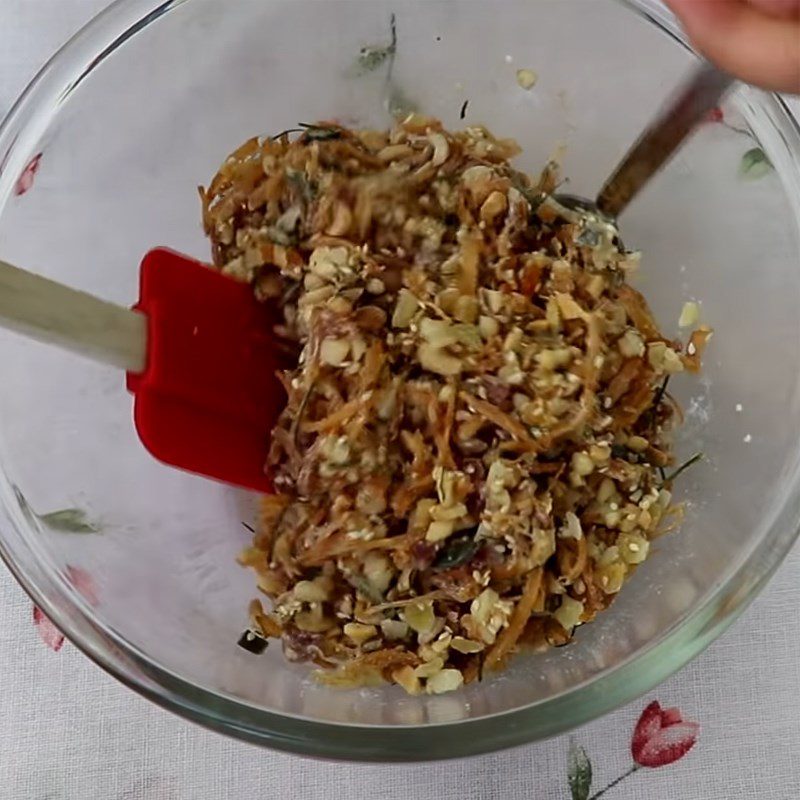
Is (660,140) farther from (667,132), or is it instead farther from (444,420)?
(444,420)

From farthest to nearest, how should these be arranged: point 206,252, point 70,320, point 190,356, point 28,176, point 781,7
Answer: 1. point 206,252
2. point 28,176
3. point 190,356
4. point 70,320
5. point 781,7

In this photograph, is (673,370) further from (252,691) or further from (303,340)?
(252,691)

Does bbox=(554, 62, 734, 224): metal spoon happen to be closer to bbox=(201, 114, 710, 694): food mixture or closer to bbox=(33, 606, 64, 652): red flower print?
bbox=(201, 114, 710, 694): food mixture

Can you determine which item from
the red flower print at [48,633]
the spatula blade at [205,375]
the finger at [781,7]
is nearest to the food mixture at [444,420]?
the spatula blade at [205,375]

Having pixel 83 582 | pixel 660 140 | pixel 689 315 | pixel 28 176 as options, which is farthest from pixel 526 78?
pixel 83 582

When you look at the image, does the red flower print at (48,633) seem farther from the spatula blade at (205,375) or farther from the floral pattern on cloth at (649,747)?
the floral pattern on cloth at (649,747)

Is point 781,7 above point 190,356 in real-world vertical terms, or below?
above
